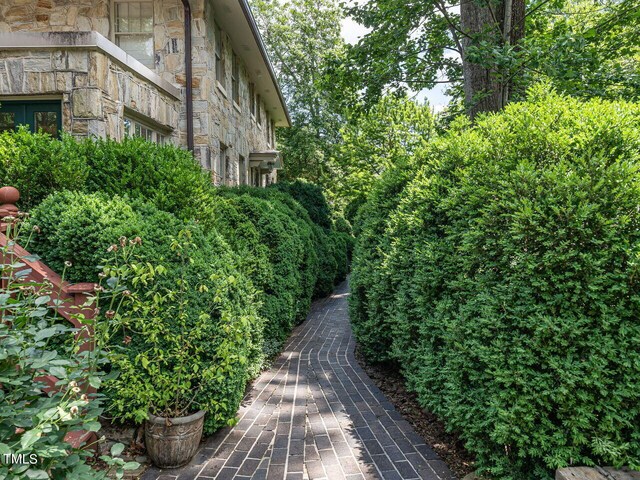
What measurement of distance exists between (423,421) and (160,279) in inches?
97.2

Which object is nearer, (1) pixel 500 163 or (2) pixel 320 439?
(1) pixel 500 163

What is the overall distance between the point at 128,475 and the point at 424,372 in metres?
2.19

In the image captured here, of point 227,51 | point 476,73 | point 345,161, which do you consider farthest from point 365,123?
point 476,73

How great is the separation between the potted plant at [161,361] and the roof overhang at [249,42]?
23.5ft

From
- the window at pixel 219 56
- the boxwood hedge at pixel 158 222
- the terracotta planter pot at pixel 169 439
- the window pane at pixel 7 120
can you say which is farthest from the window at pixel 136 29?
the terracotta planter pot at pixel 169 439

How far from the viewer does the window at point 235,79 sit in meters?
10.5

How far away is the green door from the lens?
5629 mm

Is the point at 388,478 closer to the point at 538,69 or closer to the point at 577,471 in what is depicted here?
the point at 577,471

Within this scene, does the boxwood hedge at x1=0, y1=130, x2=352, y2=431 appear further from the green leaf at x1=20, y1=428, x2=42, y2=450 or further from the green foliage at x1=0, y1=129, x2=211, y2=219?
the green leaf at x1=20, y1=428, x2=42, y2=450

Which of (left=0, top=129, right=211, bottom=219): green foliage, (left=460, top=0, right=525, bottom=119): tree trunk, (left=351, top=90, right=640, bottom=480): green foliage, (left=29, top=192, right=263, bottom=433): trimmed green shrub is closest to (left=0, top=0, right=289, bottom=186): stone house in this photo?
(left=0, top=129, right=211, bottom=219): green foliage

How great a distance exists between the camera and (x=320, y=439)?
3195 mm

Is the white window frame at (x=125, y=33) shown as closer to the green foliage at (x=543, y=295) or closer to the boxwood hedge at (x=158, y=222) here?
the boxwood hedge at (x=158, y=222)

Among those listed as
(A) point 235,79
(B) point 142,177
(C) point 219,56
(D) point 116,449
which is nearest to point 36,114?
(B) point 142,177

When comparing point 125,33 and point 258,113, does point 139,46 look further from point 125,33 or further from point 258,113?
point 258,113
